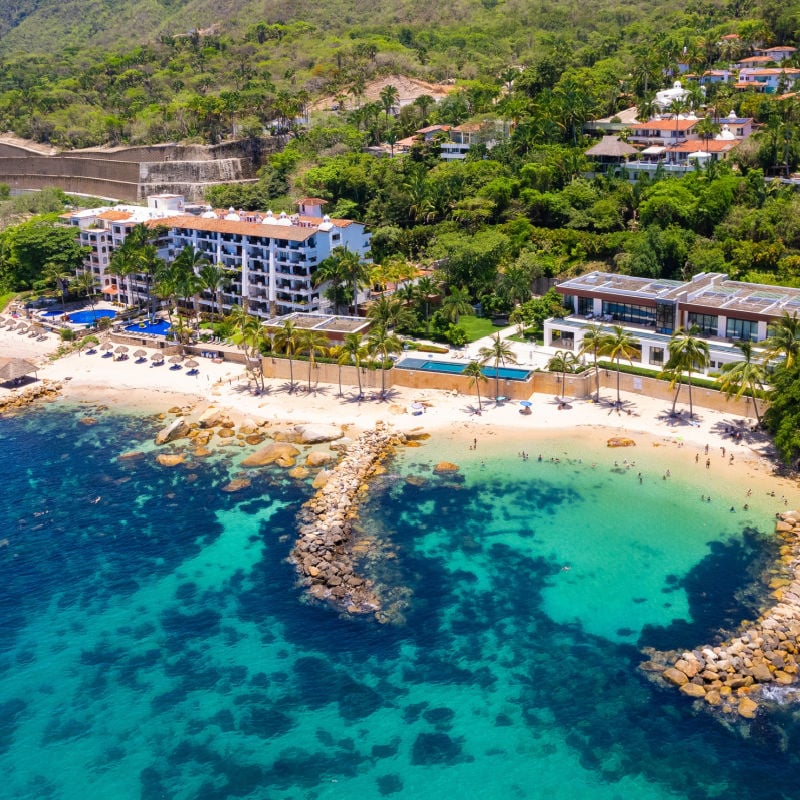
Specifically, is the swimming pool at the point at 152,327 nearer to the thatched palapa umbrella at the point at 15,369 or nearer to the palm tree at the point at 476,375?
the thatched palapa umbrella at the point at 15,369

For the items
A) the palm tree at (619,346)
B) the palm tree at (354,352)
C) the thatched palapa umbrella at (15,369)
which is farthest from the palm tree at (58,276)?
the palm tree at (619,346)

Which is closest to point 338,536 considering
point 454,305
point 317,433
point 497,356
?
point 317,433

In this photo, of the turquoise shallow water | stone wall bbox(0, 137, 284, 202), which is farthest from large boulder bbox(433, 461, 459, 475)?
stone wall bbox(0, 137, 284, 202)

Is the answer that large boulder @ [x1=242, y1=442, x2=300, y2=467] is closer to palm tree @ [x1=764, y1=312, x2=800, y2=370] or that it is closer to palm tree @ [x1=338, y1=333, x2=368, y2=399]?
palm tree @ [x1=338, y1=333, x2=368, y2=399]

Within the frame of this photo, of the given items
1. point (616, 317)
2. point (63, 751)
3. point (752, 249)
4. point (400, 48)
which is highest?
point (400, 48)

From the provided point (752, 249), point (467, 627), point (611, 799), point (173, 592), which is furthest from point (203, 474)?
point (752, 249)

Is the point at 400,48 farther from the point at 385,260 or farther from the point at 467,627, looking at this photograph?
the point at 467,627
